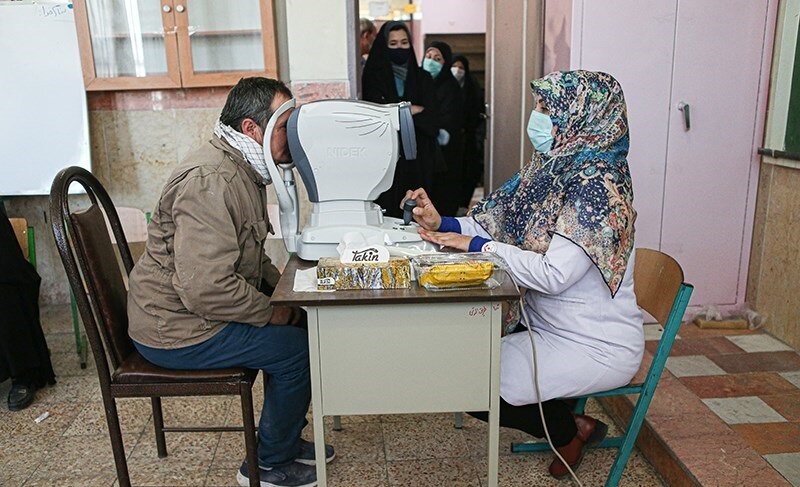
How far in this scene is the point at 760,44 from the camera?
263 cm

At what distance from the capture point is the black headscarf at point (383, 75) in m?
3.32

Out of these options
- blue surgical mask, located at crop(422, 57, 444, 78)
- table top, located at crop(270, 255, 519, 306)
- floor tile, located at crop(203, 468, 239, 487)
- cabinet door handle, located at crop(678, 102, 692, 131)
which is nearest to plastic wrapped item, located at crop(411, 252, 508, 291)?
table top, located at crop(270, 255, 519, 306)

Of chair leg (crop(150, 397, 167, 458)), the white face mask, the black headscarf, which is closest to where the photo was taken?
chair leg (crop(150, 397, 167, 458))

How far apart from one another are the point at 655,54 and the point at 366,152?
1568mm

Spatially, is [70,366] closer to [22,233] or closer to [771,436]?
[22,233]

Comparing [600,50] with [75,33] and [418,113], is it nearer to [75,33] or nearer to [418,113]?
[418,113]

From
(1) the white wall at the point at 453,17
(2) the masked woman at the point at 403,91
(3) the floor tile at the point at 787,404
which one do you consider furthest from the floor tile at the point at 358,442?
(1) the white wall at the point at 453,17

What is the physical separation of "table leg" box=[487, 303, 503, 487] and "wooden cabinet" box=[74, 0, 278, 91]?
194cm

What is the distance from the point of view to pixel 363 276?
1418mm

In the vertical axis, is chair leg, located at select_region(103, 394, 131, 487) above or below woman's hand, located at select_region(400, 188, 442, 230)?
below

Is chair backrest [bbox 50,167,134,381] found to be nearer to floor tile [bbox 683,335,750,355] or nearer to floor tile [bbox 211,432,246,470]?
floor tile [bbox 211,432,246,470]

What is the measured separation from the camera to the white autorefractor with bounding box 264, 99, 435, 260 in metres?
1.55

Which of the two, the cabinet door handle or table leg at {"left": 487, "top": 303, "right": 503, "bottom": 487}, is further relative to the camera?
the cabinet door handle

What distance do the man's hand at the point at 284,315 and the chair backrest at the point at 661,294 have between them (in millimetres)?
907
